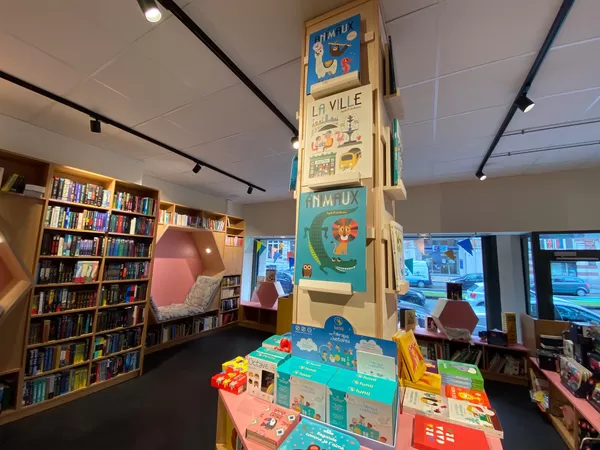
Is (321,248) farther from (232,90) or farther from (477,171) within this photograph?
(477,171)

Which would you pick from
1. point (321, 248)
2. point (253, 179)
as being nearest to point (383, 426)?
point (321, 248)

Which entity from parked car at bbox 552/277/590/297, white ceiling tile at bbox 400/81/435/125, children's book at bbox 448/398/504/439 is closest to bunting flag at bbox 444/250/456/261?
parked car at bbox 552/277/590/297

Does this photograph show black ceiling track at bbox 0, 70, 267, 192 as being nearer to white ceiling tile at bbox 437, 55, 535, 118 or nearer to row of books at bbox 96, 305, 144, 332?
row of books at bbox 96, 305, 144, 332

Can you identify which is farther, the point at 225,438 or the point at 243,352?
the point at 243,352

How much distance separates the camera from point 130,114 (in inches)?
99.8

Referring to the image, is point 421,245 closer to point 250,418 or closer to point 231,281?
point 231,281

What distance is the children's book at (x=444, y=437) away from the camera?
0.89 m

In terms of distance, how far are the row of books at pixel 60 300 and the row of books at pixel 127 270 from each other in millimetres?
259

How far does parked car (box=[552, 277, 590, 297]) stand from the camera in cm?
346

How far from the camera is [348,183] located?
1190 millimetres

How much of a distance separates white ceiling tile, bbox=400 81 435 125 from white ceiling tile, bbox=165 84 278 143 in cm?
123

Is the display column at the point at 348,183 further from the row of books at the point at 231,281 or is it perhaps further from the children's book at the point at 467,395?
the row of books at the point at 231,281

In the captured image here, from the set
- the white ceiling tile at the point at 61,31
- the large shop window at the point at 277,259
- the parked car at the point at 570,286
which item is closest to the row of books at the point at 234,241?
the large shop window at the point at 277,259

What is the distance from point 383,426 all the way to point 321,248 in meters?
0.70
